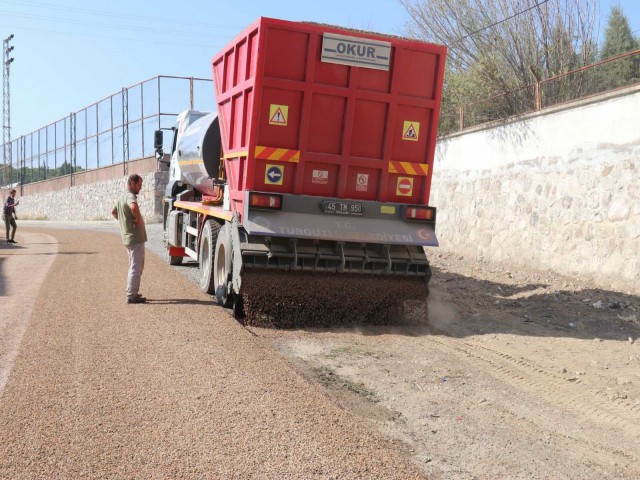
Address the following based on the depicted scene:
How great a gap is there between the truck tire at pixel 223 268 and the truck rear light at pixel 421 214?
2221 mm

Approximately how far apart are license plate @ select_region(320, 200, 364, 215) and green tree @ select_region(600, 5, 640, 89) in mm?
8965

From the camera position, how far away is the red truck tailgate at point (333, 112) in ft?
25.7

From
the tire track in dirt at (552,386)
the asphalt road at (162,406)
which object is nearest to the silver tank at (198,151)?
the asphalt road at (162,406)

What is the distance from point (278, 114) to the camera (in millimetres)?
7906

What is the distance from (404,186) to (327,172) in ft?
3.29

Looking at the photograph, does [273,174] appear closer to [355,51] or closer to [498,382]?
[355,51]

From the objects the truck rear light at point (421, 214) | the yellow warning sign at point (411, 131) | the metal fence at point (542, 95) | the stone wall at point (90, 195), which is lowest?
the stone wall at point (90, 195)

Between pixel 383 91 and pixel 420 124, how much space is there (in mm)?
631

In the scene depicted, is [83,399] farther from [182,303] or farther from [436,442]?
[182,303]

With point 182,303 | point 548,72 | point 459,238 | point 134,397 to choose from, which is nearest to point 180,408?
point 134,397

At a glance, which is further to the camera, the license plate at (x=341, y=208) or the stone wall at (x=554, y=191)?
the stone wall at (x=554, y=191)

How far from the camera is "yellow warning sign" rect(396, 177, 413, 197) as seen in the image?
332 inches

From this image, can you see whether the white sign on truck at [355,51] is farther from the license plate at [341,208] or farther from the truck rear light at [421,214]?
the truck rear light at [421,214]

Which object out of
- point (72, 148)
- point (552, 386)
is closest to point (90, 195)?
point (72, 148)
